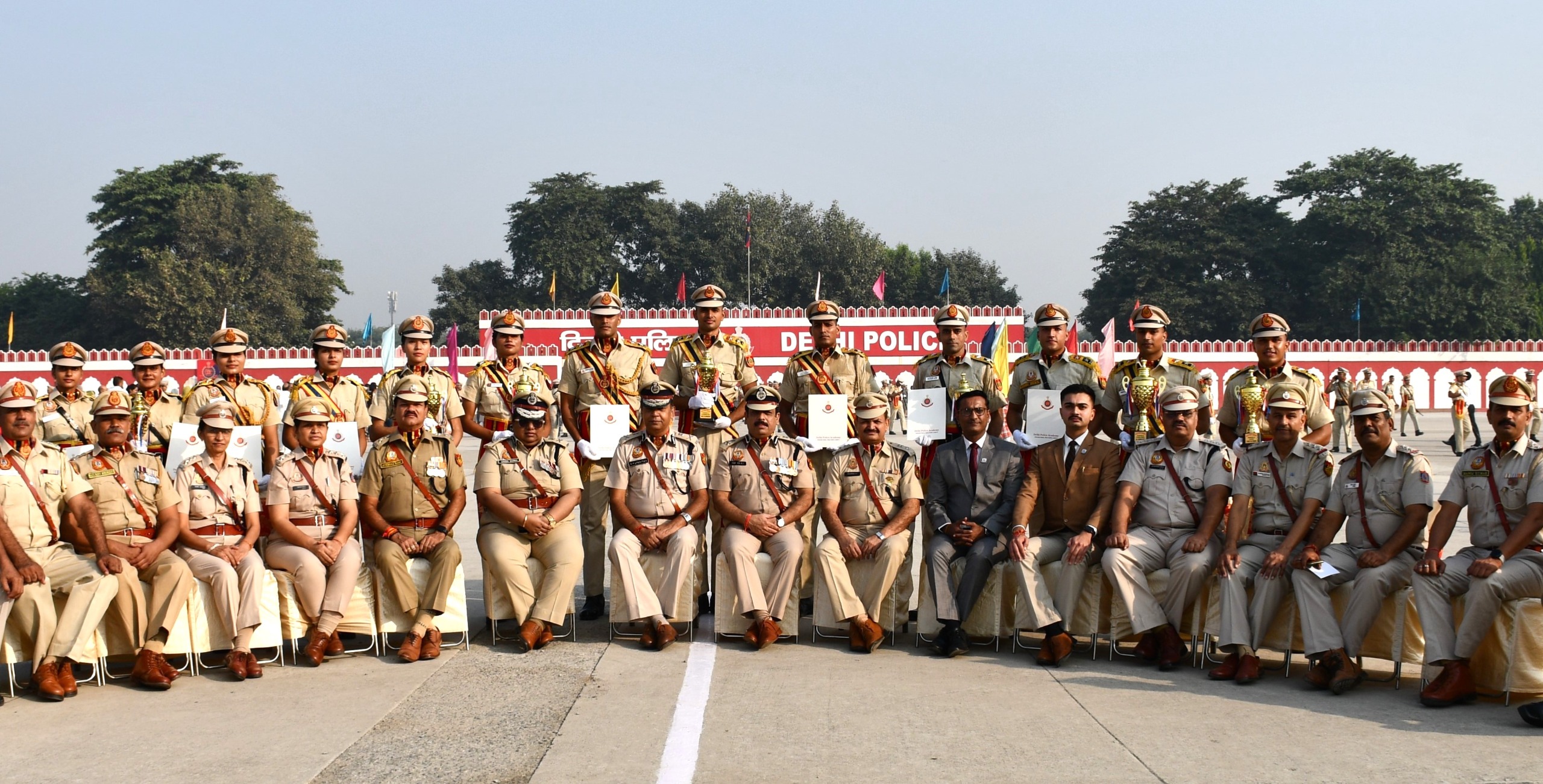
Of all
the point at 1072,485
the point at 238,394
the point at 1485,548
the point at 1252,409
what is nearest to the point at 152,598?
the point at 238,394

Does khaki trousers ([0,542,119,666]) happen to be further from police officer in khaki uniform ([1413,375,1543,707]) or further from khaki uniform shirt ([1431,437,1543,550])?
khaki uniform shirt ([1431,437,1543,550])

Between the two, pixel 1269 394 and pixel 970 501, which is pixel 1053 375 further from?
pixel 1269 394

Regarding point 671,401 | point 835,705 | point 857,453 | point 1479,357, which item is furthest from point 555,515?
point 1479,357

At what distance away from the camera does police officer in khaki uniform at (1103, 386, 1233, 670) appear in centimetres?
684

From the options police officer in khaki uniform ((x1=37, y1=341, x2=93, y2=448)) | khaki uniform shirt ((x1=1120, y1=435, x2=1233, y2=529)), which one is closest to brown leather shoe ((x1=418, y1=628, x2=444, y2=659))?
police officer in khaki uniform ((x1=37, y1=341, x2=93, y2=448))

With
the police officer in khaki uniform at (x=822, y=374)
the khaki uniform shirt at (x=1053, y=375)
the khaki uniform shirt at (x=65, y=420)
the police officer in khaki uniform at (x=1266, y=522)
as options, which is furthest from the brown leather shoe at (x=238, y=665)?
the police officer in khaki uniform at (x=1266, y=522)

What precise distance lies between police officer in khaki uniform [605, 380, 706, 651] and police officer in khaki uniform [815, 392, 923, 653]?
2.69 feet

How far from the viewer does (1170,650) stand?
6.74 metres

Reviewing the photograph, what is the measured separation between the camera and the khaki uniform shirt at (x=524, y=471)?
7605 millimetres

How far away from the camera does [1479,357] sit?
4162 cm

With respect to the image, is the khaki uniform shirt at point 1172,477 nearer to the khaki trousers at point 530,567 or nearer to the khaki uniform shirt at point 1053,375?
the khaki uniform shirt at point 1053,375

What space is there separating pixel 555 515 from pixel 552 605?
1.88ft

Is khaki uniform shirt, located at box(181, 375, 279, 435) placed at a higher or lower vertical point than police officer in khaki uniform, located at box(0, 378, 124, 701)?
higher

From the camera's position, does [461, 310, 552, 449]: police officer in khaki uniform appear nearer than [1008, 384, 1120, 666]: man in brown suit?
No
